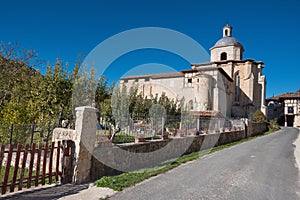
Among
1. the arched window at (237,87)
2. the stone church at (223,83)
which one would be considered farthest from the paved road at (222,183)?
the arched window at (237,87)

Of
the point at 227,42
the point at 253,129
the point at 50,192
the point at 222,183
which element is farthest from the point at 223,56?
the point at 50,192

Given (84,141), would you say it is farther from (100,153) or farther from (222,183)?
(222,183)

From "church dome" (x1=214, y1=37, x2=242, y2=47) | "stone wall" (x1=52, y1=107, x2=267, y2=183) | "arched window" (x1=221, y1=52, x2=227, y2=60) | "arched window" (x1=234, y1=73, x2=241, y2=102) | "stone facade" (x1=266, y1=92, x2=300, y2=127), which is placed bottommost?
"stone wall" (x1=52, y1=107, x2=267, y2=183)

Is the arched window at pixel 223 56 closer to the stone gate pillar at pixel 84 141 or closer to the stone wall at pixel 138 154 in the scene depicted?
the stone wall at pixel 138 154

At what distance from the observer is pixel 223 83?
36062mm

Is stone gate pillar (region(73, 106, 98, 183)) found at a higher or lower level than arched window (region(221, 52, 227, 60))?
lower

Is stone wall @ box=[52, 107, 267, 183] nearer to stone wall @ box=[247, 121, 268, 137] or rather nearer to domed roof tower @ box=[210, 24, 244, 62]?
stone wall @ box=[247, 121, 268, 137]

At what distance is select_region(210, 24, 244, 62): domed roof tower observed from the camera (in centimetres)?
4316

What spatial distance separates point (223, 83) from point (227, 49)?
11.6m

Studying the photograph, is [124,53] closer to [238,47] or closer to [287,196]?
[287,196]

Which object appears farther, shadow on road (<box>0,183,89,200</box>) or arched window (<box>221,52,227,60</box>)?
arched window (<box>221,52,227,60</box>)

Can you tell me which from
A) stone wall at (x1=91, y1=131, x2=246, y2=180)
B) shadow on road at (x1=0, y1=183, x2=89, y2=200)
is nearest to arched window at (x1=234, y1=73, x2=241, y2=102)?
stone wall at (x1=91, y1=131, x2=246, y2=180)

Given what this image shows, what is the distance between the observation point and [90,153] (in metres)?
5.39

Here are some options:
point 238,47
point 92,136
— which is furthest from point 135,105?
point 238,47
